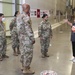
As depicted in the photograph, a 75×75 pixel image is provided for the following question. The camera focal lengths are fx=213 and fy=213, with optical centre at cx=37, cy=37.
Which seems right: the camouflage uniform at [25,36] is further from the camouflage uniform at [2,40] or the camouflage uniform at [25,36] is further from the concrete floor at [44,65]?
the camouflage uniform at [2,40]

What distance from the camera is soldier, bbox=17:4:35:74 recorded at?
217 inches

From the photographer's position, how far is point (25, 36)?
5598 millimetres

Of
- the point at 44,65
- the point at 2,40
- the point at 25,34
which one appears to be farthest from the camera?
the point at 2,40

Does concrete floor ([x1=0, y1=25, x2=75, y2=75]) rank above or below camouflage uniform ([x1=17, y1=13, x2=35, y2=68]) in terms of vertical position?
below

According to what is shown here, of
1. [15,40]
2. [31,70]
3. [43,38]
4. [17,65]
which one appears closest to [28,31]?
[31,70]

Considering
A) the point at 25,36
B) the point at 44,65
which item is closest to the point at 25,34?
the point at 25,36

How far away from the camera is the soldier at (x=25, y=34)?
5.51 m

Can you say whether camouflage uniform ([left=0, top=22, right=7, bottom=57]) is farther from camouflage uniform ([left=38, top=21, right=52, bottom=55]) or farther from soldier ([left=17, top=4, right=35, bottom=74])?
soldier ([left=17, top=4, right=35, bottom=74])

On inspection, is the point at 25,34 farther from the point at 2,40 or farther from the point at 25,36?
the point at 2,40

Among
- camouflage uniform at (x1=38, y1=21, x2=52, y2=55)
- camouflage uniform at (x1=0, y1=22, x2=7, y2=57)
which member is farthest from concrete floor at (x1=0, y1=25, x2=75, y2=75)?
camouflage uniform at (x1=38, y1=21, x2=52, y2=55)

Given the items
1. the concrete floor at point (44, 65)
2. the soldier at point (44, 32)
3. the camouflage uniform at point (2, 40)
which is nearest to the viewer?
the concrete floor at point (44, 65)

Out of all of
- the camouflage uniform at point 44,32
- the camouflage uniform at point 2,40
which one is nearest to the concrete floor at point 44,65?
the camouflage uniform at point 2,40

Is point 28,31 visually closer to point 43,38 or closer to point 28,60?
point 28,60

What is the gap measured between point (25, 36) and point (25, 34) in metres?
0.05
